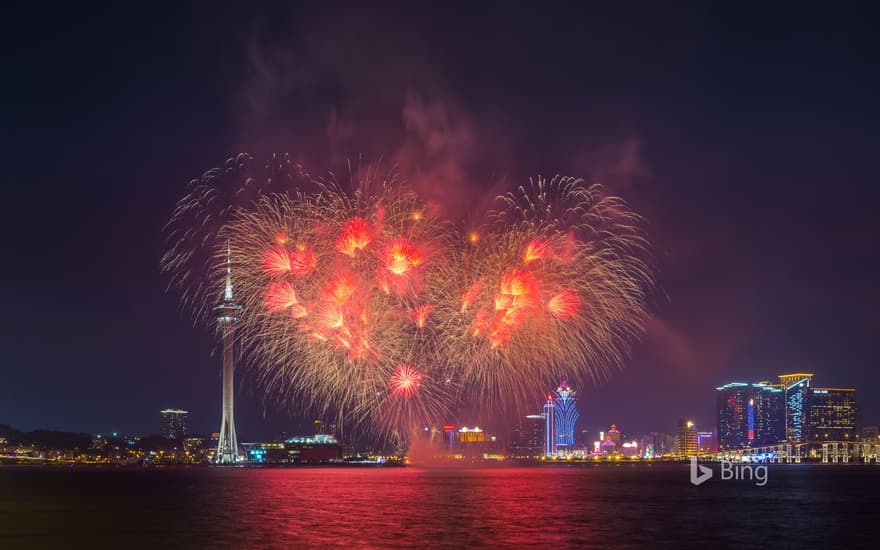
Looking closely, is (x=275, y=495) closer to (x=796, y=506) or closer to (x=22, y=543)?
(x=22, y=543)

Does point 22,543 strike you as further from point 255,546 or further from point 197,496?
point 197,496

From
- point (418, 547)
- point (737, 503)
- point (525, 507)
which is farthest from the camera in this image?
point (737, 503)

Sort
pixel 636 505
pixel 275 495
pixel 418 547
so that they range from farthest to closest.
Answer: pixel 275 495 → pixel 636 505 → pixel 418 547

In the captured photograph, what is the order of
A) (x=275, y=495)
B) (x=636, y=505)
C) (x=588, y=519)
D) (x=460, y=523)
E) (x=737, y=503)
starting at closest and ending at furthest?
(x=460, y=523) → (x=588, y=519) → (x=636, y=505) → (x=737, y=503) → (x=275, y=495)

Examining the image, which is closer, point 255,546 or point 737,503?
point 255,546

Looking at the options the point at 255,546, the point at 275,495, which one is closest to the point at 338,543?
the point at 255,546

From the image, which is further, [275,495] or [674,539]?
[275,495]

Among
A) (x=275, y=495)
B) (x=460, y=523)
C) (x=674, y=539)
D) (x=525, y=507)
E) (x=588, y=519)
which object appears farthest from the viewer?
(x=275, y=495)

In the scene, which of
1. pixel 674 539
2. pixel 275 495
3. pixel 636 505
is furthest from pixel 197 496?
pixel 674 539
